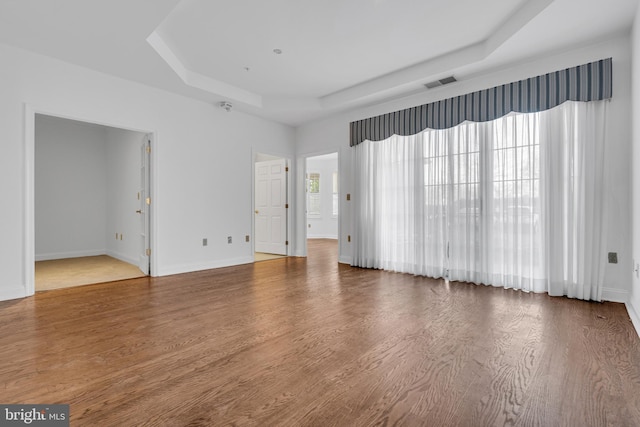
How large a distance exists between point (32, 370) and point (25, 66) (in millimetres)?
3445

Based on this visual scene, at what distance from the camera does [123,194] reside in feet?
20.9

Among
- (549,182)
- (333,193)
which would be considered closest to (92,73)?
(549,182)

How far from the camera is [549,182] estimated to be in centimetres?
361

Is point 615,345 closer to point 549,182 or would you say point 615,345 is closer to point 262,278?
point 549,182

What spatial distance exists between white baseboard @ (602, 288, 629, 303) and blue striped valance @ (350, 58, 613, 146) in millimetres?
1994

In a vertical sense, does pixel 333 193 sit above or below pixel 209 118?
below

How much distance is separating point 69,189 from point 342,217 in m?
5.68

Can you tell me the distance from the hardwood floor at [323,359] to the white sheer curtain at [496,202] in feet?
1.65

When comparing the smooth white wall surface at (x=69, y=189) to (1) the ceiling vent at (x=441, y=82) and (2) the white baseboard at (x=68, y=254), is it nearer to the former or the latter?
(2) the white baseboard at (x=68, y=254)

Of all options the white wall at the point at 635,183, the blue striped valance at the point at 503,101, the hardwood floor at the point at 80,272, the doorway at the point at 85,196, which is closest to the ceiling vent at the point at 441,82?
the blue striped valance at the point at 503,101

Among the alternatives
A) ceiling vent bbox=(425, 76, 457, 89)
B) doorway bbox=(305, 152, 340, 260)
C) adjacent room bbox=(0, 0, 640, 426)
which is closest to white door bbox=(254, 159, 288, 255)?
adjacent room bbox=(0, 0, 640, 426)

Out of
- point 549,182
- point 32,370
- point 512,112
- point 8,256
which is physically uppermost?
point 512,112

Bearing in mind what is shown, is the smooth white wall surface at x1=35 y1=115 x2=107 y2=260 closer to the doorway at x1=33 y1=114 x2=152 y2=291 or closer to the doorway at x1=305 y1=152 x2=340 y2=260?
the doorway at x1=33 y1=114 x2=152 y2=291

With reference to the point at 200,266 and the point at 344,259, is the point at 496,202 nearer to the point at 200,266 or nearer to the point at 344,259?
the point at 344,259
